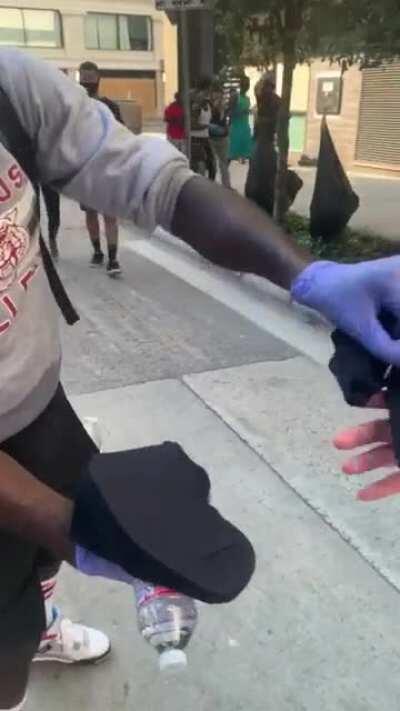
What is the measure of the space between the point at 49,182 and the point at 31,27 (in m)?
44.2

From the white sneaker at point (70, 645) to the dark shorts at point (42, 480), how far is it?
65cm

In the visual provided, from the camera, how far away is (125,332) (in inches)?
192

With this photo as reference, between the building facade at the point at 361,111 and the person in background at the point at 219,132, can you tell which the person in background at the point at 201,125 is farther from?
the building facade at the point at 361,111

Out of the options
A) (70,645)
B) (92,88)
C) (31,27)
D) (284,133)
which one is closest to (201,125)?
(284,133)

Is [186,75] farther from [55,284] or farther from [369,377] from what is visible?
[369,377]

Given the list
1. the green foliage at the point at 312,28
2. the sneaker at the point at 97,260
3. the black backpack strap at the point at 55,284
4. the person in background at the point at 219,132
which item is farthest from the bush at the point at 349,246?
the black backpack strap at the point at 55,284

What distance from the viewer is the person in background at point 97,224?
5.79 metres

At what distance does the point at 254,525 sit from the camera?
2.74m

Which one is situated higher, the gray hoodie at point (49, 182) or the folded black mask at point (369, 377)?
the gray hoodie at point (49, 182)

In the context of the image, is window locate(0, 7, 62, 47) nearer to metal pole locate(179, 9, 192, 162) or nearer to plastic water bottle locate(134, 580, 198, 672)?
metal pole locate(179, 9, 192, 162)

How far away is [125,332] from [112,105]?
1.94 metres

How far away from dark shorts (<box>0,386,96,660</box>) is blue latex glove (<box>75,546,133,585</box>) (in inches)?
12.2

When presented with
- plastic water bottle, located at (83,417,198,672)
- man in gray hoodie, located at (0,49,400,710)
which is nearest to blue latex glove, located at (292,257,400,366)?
man in gray hoodie, located at (0,49,400,710)

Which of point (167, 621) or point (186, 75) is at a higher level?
point (186, 75)
